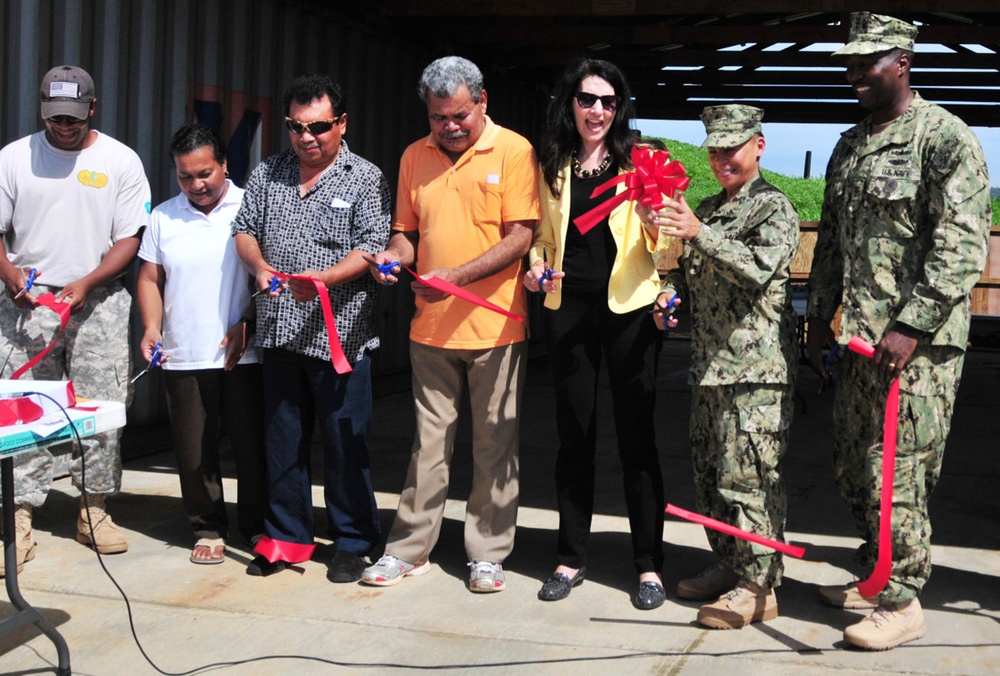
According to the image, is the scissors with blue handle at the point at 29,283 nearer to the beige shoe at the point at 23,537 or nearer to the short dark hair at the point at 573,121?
the beige shoe at the point at 23,537

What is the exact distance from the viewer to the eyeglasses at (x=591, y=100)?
392 centimetres

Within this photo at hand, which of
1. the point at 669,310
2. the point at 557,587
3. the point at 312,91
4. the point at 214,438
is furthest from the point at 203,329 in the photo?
the point at 669,310

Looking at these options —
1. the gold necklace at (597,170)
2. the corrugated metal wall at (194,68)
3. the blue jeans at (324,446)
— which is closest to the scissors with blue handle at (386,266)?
the blue jeans at (324,446)

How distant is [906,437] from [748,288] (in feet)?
2.18

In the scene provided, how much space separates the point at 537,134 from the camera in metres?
13.2

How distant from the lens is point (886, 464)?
11.7 feet

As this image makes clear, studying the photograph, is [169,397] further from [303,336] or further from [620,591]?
[620,591]

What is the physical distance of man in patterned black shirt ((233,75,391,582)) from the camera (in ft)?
14.0

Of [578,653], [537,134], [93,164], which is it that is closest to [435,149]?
[93,164]

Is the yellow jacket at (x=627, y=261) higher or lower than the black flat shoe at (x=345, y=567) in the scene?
higher

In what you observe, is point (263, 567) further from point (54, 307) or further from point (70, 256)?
→ point (70, 256)

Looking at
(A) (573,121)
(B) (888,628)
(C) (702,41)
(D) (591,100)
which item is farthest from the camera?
(C) (702,41)

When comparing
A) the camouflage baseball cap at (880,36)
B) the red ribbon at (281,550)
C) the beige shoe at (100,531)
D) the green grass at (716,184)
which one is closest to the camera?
the camouflage baseball cap at (880,36)

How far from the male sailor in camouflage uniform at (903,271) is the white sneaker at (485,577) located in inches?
49.0
